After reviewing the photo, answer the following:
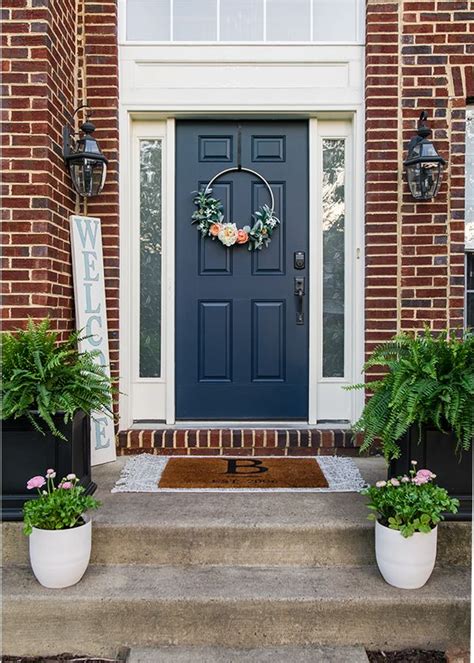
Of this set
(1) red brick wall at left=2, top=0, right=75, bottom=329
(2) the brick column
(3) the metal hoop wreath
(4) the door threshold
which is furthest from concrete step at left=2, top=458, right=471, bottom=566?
(3) the metal hoop wreath

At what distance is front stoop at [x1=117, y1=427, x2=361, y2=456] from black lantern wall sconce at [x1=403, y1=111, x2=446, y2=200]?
5.02 feet

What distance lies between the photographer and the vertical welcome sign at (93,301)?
9.71 ft

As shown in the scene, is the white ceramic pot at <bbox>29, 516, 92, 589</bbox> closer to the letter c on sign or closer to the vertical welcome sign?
the vertical welcome sign

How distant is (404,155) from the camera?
314cm

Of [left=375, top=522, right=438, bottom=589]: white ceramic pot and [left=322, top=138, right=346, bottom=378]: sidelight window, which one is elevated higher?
[left=322, top=138, right=346, bottom=378]: sidelight window

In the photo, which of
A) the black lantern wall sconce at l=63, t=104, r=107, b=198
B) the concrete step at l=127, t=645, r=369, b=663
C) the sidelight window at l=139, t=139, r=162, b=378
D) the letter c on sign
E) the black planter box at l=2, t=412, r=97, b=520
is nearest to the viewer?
the concrete step at l=127, t=645, r=369, b=663

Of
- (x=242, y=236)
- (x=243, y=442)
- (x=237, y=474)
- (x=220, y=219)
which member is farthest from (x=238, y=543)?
(x=220, y=219)

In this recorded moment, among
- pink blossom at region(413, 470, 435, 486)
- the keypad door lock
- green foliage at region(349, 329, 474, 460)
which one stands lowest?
pink blossom at region(413, 470, 435, 486)

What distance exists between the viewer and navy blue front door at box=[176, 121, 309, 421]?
11.0 ft

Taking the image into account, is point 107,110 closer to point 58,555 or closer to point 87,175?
point 87,175

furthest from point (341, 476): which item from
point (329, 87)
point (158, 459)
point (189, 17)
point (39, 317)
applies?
point (189, 17)

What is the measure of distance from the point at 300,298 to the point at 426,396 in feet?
4.32

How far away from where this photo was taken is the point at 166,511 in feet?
7.64

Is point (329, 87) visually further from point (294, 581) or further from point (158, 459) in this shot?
point (294, 581)
